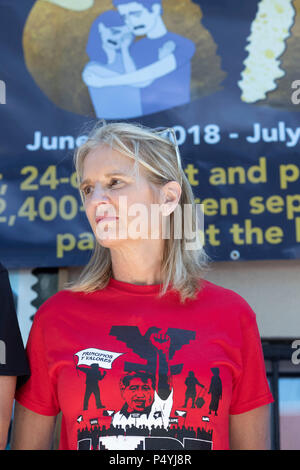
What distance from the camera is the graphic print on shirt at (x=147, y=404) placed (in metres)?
1.54

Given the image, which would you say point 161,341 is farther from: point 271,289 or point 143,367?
point 271,289

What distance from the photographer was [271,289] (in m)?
2.56

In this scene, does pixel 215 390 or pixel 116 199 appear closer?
pixel 215 390

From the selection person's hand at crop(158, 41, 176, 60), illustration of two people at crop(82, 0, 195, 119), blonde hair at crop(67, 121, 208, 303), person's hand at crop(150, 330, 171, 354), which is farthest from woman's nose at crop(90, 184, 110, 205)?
person's hand at crop(158, 41, 176, 60)

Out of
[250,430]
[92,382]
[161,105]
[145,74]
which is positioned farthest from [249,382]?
[145,74]

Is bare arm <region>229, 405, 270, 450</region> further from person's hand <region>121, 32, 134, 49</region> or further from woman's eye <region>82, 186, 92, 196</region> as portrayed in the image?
person's hand <region>121, 32, 134, 49</region>

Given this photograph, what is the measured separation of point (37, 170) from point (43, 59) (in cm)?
50

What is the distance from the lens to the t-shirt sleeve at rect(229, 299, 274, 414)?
A: 173 centimetres

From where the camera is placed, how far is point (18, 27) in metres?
2.71

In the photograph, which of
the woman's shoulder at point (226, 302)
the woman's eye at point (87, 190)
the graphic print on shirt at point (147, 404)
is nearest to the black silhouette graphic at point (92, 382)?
the graphic print on shirt at point (147, 404)

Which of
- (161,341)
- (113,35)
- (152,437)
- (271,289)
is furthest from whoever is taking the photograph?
(113,35)

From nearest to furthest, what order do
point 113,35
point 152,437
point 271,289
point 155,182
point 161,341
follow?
point 152,437
point 161,341
point 155,182
point 271,289
point 113,35

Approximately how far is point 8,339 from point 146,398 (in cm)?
39
